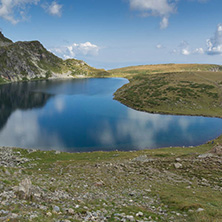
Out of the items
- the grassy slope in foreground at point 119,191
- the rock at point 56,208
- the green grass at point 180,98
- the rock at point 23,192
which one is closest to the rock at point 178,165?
the grassy slope in foreground at point 119,191

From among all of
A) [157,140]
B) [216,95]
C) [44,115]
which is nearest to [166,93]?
[216,95]

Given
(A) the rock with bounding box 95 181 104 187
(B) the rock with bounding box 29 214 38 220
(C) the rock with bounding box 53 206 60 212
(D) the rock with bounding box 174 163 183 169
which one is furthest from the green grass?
(B) the rock with bounding box 29 214 38 220

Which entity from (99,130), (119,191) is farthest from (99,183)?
(99,130)

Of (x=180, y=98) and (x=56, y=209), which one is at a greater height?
(x=180, y=98)

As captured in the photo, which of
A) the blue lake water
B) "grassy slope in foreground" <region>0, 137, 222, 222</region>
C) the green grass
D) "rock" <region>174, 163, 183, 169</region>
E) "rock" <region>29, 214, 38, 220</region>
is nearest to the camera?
"rock" <region>29, 214, 38, 220</region>

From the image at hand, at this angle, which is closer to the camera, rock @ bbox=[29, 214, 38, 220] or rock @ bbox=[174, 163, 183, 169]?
rock @ bbox=[29, 214, 38, 220]

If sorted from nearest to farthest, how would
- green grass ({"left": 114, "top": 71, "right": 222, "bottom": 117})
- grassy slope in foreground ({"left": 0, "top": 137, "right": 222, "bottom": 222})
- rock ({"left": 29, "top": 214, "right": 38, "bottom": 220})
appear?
rock ({"left": 29, "top": 214, "right": 38, "bottom": 220})
grassy slope in foreground ({"left": 0, "top": 137, "right": 222, "bottom": 222})
green grass ({"left": 114, "top": 71, "right": 222, "bottom": 117})

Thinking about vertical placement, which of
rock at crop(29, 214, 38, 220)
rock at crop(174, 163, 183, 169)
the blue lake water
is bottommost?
the blue lake water

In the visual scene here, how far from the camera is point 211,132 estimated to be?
6756cm

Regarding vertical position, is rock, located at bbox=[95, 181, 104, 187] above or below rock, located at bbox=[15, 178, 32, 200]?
below

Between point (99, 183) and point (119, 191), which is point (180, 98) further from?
point (119, 191)

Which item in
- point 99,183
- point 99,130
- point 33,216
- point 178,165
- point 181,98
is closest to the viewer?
point 33,216

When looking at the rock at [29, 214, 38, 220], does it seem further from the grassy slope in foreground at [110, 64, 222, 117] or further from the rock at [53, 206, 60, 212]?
the grassy slope in foreground at [110, 64, 222, 117]

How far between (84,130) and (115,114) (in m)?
29.7
